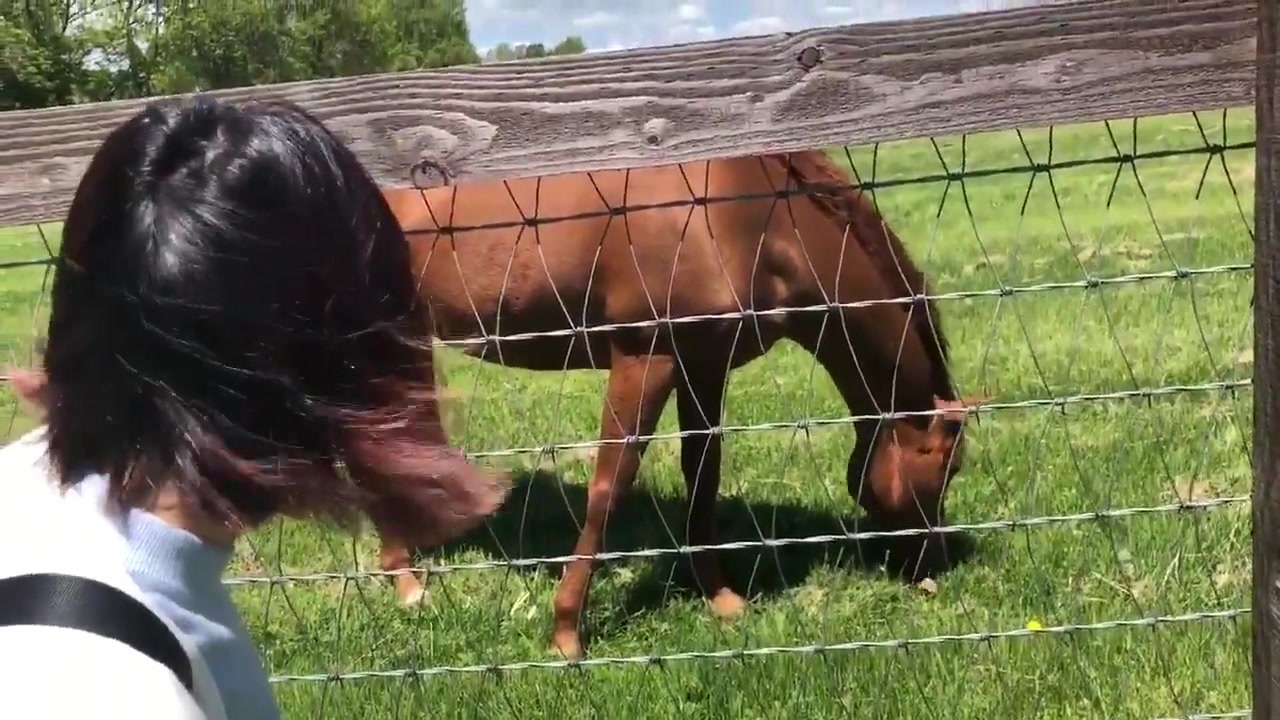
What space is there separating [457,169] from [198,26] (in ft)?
151

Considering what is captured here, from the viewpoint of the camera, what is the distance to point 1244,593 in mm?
3252

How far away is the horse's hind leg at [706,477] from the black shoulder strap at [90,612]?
9.02ft

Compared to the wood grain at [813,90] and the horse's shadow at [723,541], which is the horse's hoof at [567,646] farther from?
the wood grain at [813,90]

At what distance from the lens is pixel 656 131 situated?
1.91 metres

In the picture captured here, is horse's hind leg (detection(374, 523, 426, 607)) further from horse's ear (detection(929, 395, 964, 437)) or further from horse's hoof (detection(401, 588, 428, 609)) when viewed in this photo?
horse's ear (detection(929, 395, 964, 437))

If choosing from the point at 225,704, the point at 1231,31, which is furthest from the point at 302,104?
the point at 1231,31

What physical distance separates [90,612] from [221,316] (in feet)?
0.95

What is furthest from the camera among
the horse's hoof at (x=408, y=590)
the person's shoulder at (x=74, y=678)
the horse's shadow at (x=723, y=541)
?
the horse's shadow at (x=723, y=541)

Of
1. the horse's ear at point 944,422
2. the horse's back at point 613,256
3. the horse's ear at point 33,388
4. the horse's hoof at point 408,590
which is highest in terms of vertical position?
the horse's ear at point 33,388

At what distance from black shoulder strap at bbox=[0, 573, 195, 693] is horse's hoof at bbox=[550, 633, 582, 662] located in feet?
8.47

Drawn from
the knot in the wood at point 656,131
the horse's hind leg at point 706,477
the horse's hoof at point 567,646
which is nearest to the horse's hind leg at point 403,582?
the horse's hoof at point 567,646


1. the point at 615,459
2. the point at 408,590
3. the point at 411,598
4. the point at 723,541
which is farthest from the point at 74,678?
the point at 723,541

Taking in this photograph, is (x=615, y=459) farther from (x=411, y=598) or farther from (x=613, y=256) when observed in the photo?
(x=411, y=598)

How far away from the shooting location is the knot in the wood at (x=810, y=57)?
1880 mm
